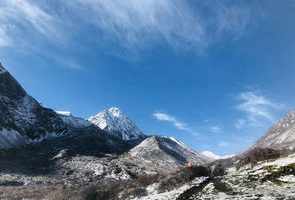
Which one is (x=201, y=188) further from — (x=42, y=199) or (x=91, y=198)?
(x=42, y=199)

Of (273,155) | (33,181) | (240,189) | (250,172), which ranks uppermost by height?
(33,181)

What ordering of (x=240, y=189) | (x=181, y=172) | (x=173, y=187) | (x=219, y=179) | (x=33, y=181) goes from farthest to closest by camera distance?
(x=33, y=181) < (x=181, y=172) < (x=173, y=187) < (x=219, y=179) < (x=240, y=189)

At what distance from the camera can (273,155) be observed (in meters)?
57.5

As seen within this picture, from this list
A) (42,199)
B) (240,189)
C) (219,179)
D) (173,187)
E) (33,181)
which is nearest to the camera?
(240,189)

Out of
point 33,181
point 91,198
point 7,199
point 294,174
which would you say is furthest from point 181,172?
point 33,181

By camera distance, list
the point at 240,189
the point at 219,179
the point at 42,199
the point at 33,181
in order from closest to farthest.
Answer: the point at 240,189 → the point at 219,179 → the point at 42,199 → the point at 33,181

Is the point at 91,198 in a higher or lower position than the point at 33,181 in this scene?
lower

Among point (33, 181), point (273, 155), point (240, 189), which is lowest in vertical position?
point (240, 189)

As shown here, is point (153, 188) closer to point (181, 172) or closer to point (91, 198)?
point (181, 172)

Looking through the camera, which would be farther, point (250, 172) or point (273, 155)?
point (273, 155)

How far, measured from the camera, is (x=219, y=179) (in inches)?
1884

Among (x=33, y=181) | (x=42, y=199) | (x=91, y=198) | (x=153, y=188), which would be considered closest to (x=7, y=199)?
(x=42, y=199)

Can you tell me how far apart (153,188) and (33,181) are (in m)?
138

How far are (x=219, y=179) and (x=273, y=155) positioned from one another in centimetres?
1348
